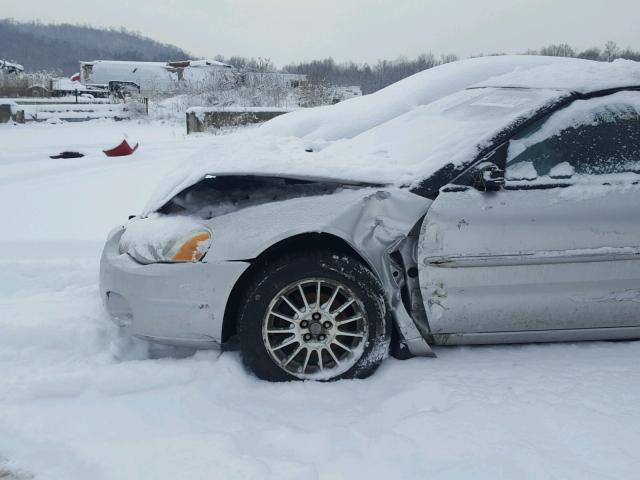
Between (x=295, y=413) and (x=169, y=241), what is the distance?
39.9 inches

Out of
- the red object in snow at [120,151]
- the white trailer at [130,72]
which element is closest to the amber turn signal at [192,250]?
the red object in snow at [120,151]

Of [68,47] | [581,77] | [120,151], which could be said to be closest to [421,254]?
[581,77]

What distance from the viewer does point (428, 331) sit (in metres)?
2.60

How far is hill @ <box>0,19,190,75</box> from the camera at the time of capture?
109562mm

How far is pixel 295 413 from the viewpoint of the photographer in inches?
91.5

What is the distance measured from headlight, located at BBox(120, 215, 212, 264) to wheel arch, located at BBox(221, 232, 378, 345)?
0.79 ft

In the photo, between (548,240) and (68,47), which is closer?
(548,240)

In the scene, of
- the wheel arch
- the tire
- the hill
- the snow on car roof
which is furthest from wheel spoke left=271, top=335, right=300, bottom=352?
the hill

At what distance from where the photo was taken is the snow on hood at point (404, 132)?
261 cm

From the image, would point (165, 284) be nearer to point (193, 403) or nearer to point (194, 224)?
point (194, 224)

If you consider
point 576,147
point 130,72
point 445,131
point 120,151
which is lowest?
point 576,147

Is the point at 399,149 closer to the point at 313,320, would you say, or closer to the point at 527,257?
the point at 527,257

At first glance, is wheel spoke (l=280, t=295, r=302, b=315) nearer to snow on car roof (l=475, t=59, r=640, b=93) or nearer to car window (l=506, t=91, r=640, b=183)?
car window (l=506, t=91, r=640, b=183)

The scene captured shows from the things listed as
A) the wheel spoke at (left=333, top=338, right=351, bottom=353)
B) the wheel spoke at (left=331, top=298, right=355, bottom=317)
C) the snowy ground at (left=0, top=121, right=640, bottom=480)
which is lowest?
the snowy ground at (left=0, top=121, right=640, bottom=480)
